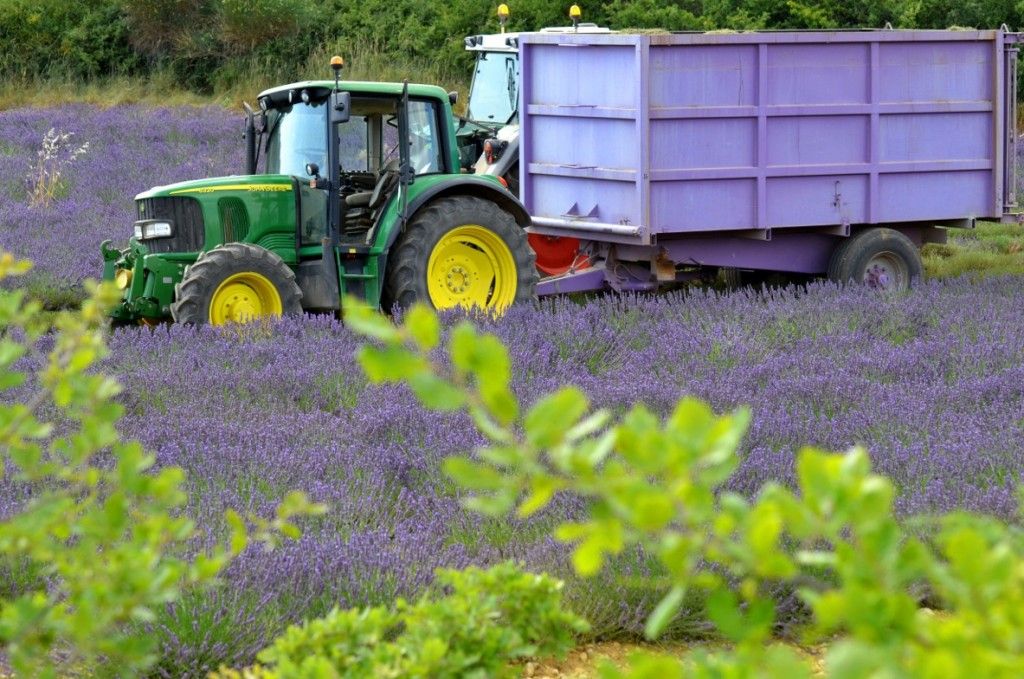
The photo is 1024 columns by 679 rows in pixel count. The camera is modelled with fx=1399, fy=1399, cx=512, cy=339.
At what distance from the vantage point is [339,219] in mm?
9680

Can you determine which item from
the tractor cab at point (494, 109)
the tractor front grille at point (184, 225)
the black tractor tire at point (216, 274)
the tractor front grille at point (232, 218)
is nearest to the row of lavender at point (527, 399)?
the black tractor tire at point (216, 274)

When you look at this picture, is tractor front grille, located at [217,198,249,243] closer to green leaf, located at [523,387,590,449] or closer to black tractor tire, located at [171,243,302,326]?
black tractor tire, located at [171,243,302,326]

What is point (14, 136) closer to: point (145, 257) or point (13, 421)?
point (145, 257)

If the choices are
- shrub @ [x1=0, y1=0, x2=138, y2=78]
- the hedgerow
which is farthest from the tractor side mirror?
shrub @ [x1=0, y1=0, x2=138, y2=78]

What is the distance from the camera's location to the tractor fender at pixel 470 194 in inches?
378

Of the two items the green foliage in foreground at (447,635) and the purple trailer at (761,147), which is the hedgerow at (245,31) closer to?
the purple trailer at (761,147)

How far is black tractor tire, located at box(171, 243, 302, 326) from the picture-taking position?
884 cm

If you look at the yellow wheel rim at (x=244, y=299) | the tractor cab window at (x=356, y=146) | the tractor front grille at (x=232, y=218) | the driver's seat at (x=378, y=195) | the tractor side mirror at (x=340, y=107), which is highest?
the tractor side mirror at (x=340, y=107)

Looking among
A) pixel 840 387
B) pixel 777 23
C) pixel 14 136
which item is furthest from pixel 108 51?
pixel 840 387

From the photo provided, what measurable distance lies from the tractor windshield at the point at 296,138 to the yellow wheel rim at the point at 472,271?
1.10 metres

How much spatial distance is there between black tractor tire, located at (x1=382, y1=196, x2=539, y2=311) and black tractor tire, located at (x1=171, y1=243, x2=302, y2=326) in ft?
2.79

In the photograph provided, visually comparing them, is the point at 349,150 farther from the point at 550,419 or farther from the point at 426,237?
the point at 550,419

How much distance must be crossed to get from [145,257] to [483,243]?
238 centimetres

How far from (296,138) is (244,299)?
4.54 feet
